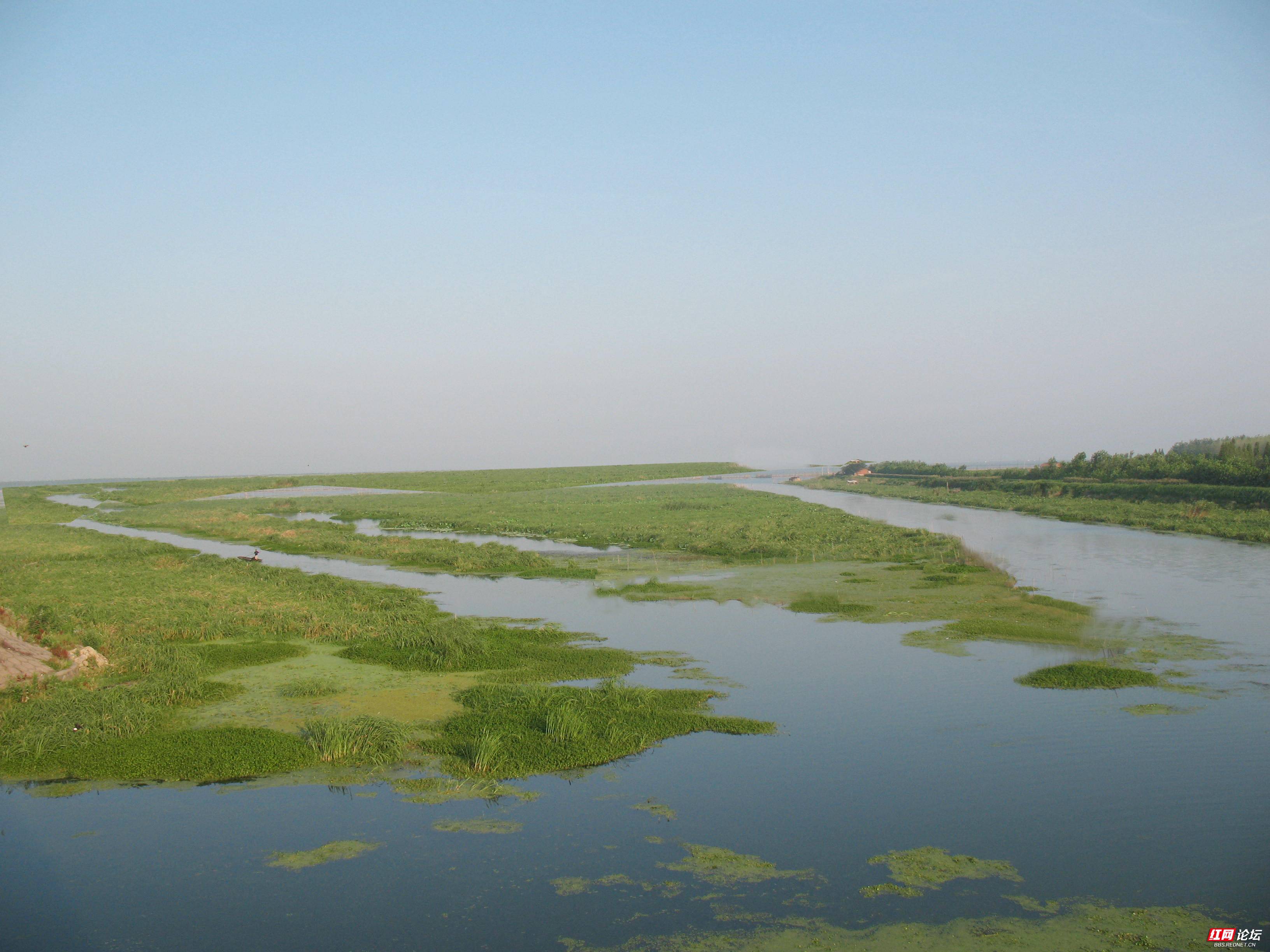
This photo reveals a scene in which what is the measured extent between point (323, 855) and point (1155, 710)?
993 centimetres

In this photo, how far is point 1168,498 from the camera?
38.4m

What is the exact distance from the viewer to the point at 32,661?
35.2ft

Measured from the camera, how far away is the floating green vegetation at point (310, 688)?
35.8 ft

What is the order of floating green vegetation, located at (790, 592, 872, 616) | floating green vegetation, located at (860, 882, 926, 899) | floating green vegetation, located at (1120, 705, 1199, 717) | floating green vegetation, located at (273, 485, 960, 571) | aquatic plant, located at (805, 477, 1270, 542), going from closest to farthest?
floating green vegetation, located at (860, 882, 926, 899) → floating green vegetation, located at (1120, 705, 1199, 717) → floating green vegetation, located at (790, 592, 872, 616) → floating green vegetation, located at (273, 485, 960, 571) → aquatic plant, located at (805, 477, 1270, 542)

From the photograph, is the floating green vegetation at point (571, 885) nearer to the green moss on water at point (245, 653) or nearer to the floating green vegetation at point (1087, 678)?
the floating green vegetation at point (1087, 678)

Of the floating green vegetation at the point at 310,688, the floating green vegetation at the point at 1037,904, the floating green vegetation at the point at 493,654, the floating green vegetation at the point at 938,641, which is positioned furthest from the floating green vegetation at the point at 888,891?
the floating green vegetation at the point at 310,688

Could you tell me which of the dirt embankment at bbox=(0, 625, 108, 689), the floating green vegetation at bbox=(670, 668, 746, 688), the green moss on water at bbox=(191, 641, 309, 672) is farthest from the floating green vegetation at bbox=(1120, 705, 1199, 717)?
the dirt embankment at bbox=(0, 625, 108, 689)

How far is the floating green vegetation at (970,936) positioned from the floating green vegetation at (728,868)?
24.3 inches

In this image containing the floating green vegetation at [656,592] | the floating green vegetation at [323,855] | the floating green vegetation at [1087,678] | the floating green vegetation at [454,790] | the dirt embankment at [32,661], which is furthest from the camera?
the floating green vegetation at [656,592]

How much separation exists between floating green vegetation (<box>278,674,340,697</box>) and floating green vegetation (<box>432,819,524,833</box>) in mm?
4724

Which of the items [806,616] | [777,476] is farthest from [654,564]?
[777,476]

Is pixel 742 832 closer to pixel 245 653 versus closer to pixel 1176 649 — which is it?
pixel 245 653

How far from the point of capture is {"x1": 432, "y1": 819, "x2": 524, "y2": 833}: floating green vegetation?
693 cm

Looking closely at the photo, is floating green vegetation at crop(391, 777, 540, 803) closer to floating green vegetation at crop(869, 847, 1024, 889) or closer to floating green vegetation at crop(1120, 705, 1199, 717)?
floating green vegetation at crop(869, 847, 1024, 889)
